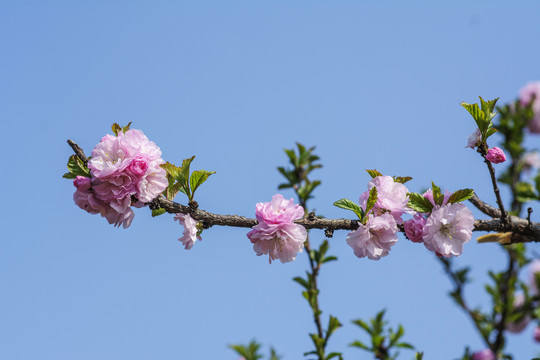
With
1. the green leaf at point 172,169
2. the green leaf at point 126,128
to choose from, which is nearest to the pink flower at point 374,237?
the green leaf at point 172,169

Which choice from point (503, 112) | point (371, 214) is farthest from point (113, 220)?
point (503, 112)

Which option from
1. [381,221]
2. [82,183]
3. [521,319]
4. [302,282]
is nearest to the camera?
[82,183]

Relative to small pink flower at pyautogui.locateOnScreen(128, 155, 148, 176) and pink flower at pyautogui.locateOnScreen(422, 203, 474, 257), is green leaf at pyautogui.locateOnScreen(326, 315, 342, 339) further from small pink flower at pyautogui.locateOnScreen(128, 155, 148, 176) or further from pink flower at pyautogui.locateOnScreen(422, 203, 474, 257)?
small pink flower at pyautogui.locateOnScreen(128, 155, 148, 176)

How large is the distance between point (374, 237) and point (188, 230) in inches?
33.6

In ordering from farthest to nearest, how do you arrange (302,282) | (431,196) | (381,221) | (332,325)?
(302,282) < (332,325) < (431,196) < (381,221)

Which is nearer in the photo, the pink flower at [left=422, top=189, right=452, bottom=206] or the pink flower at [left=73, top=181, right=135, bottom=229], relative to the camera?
the pink flower at [left=73, top=181, right=135, bottom=229]

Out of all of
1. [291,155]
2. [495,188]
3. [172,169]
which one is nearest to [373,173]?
[495,188]

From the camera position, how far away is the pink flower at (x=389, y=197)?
2.30 meters

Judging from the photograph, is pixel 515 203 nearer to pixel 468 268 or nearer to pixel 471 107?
pixel 471 107

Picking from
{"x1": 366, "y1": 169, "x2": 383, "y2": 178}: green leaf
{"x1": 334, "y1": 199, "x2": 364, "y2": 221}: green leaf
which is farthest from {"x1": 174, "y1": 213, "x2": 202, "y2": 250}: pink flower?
{"x1": 366, "y1": 169, "x2": 383, "y2": 178}: green leaf

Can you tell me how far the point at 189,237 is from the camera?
85.3 inches

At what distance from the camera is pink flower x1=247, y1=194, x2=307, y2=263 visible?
2.20 meters

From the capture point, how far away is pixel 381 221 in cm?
222

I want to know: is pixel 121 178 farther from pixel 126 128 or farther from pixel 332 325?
pixel 332 325
